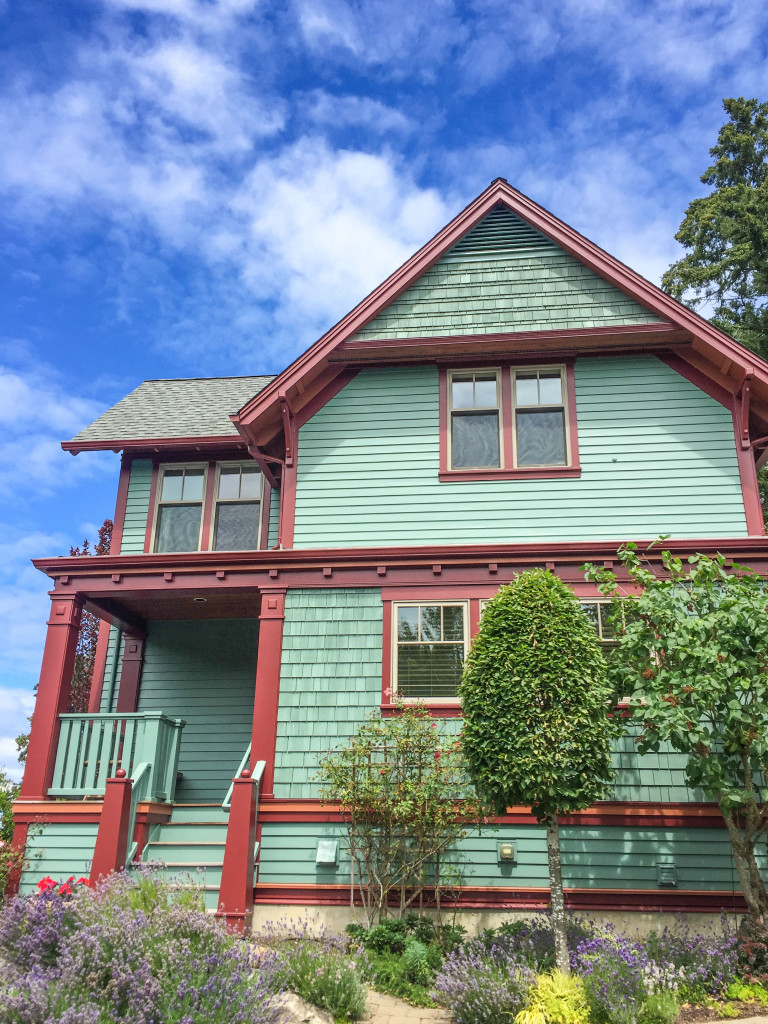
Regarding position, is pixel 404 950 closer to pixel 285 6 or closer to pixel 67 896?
pixel 67 896

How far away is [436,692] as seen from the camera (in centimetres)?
1049

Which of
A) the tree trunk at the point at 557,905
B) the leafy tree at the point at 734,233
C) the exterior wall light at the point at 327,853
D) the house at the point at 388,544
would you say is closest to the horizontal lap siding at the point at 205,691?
the house at the point at 388,544

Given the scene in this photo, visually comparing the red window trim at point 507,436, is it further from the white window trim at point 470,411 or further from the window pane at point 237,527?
the window pane at point 237,527

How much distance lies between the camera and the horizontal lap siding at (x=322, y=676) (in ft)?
33.8

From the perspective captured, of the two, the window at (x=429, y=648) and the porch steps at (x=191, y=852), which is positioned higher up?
the window at (x=429, y=648)

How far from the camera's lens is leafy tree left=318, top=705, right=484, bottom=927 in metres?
9.30

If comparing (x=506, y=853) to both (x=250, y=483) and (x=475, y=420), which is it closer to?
(x=475, y=420)

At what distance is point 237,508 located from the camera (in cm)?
1363

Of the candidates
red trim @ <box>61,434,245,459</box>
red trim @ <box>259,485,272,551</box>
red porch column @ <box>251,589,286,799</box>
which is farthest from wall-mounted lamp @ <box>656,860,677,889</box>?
red trim @ <box>61,434,245,459</box>

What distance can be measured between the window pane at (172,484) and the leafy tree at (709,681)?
7539mm

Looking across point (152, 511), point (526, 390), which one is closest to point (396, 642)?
point (526, 390)

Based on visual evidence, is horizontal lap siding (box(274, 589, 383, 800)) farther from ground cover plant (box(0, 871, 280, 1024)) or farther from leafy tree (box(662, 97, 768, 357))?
leafy tree (box(662, 97, 768, 357))

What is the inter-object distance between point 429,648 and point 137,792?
3.87 meters

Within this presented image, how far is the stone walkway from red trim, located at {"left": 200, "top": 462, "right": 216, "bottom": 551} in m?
7.23
